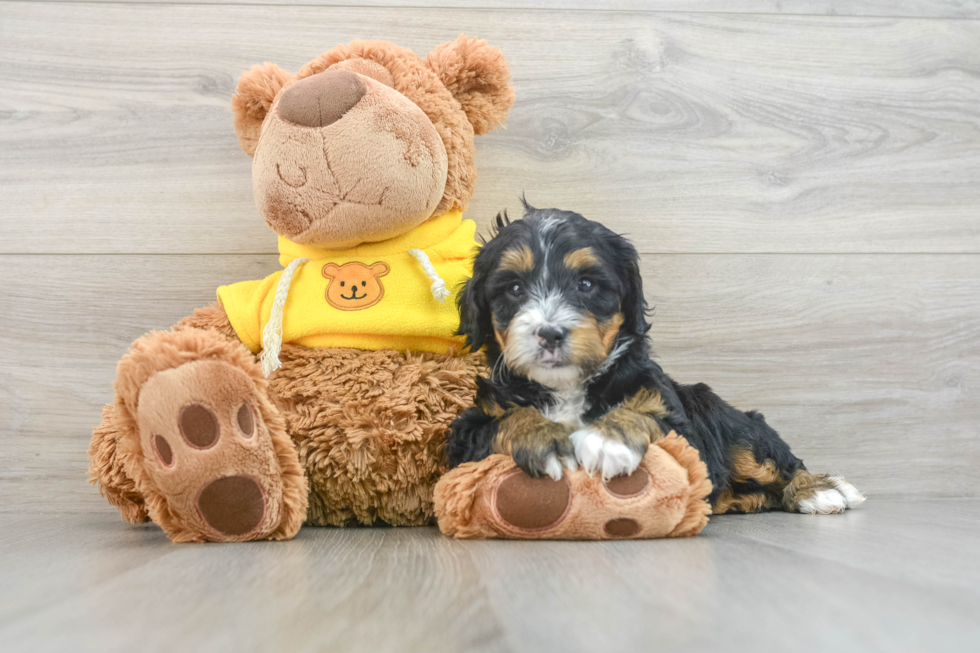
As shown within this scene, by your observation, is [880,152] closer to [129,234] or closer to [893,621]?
[893,621]

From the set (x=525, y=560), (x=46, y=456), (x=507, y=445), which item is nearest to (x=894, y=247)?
(x=507, y=445)

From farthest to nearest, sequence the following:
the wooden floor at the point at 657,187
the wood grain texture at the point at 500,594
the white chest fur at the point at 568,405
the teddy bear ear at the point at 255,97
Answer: the wooden floor at the point at 657,187, the teddy bear ear at the point at 255,97, the white chest fur at the point at 568,405, the wood grain texture at the point at 500,594

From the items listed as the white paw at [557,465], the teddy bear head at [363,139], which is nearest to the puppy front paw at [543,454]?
the white paw at [557,465]

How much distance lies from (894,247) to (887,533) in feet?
3.64

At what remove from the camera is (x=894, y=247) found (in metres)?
2.27

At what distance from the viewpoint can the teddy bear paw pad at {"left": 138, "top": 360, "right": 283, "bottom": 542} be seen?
1242 millimetres

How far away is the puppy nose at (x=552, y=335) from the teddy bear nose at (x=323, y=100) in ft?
2.14

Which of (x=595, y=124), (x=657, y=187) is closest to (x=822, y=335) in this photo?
(x=657, y=187)

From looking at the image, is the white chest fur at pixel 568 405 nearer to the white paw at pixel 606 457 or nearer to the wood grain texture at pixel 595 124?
the white paw at pixel 606 457

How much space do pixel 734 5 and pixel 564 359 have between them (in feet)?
4.92

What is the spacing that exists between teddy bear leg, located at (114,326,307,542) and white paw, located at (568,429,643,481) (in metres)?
0.54

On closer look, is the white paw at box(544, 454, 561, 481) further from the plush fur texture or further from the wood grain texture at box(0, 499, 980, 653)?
the wood grain texture at box(0, 499, 980, 653)

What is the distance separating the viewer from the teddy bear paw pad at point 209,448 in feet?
4.08

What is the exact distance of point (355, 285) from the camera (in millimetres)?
1659
